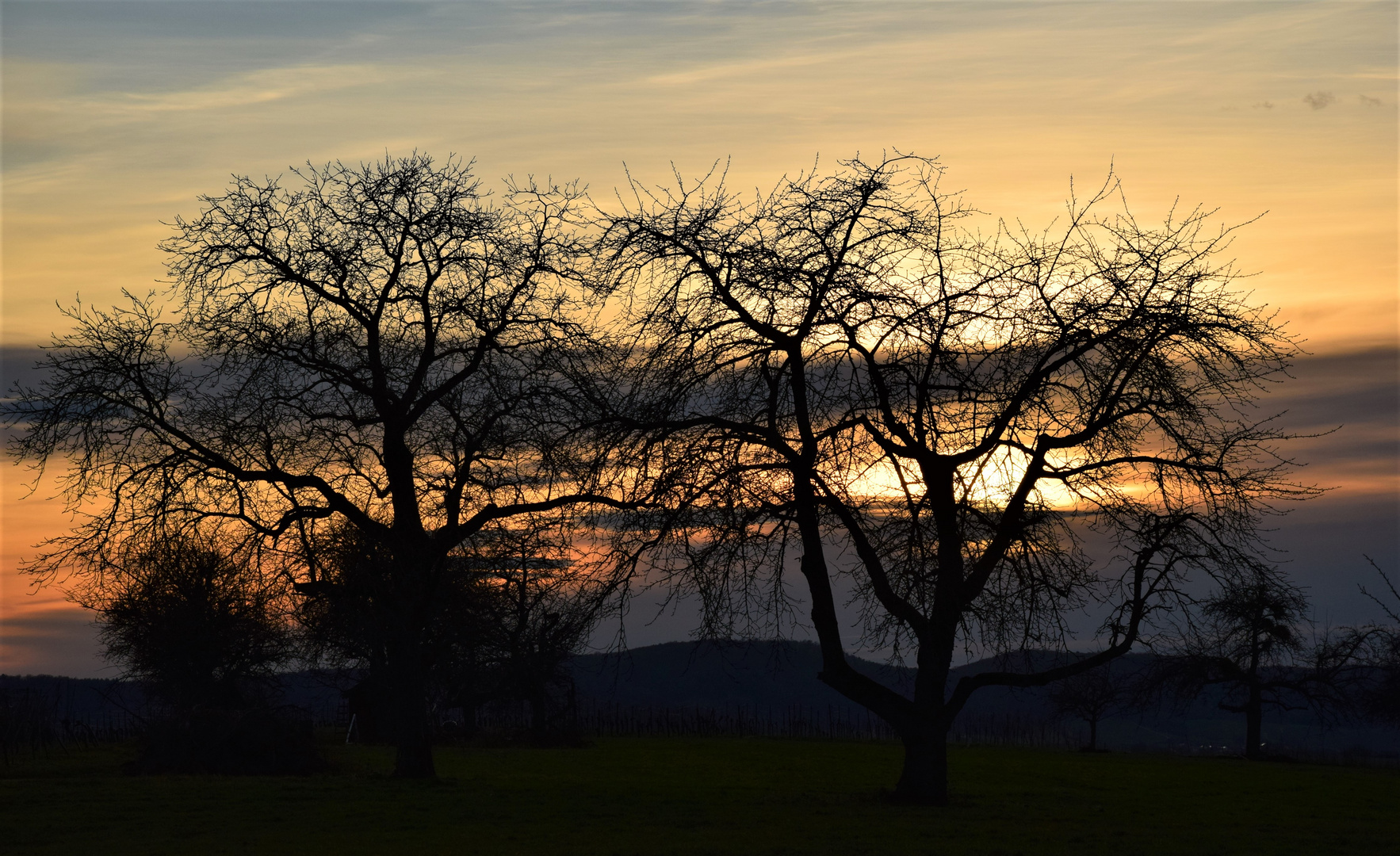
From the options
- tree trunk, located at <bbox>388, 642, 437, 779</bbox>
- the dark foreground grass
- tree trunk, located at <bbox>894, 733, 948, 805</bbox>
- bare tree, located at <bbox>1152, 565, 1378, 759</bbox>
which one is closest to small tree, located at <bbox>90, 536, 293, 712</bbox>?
the dark foreground grass

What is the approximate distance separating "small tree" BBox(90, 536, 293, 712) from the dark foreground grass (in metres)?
10.0

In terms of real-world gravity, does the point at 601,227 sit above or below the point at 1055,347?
above

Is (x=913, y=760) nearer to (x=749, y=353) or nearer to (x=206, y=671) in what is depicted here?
(x=749, y=353)

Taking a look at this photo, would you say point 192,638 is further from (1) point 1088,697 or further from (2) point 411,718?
(1) point 1088,697

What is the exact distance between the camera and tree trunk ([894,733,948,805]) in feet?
68.4

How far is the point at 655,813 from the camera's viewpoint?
2097cm

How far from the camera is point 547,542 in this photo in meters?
21.4

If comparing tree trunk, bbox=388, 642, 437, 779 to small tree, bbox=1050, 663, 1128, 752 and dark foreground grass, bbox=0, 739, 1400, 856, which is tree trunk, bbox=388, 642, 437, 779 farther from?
small tree, bbox=1050, 663, 1128, 752

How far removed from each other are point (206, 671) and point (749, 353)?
4055cm

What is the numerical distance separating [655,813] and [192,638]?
109ft

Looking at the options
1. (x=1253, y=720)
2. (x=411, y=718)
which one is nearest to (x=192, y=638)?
(x=411, y=718)

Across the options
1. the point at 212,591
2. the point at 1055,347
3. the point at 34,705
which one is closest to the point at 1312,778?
the point at 1055,347

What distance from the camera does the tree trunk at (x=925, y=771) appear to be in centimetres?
2086

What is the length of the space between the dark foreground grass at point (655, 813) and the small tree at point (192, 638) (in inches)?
394
